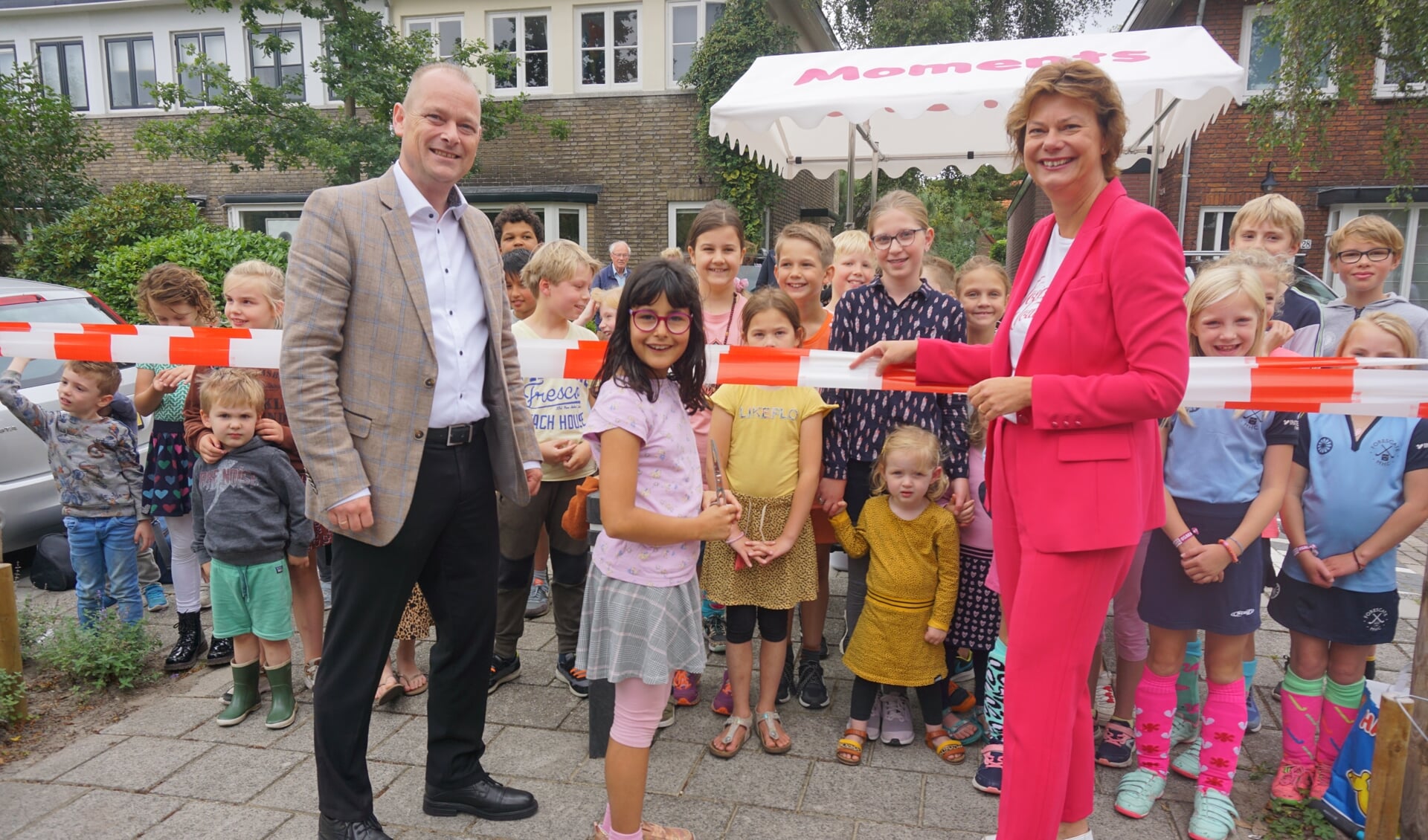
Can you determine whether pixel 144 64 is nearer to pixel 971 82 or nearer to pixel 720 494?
pixel 971 82

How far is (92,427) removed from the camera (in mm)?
4363

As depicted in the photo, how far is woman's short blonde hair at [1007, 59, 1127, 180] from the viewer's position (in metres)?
2.10

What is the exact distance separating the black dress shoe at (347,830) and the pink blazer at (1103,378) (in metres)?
2.16

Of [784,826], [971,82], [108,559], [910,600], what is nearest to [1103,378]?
[910,600]

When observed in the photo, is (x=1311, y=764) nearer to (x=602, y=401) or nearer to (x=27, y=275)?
(x=602, y=401)

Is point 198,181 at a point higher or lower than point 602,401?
higher

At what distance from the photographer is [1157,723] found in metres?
3.05

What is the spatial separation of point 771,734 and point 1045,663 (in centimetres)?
144

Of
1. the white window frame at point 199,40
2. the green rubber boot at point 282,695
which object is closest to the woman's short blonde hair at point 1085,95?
the green rubber boot at point 282,695

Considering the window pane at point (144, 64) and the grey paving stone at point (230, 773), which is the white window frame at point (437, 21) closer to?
the window pane at point (144, 64)

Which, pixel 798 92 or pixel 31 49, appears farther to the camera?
pixel 31 49

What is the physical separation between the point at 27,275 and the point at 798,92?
13716 mm

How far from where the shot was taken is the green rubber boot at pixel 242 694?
11.8ft

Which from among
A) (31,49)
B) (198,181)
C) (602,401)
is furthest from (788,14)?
(602,401)
